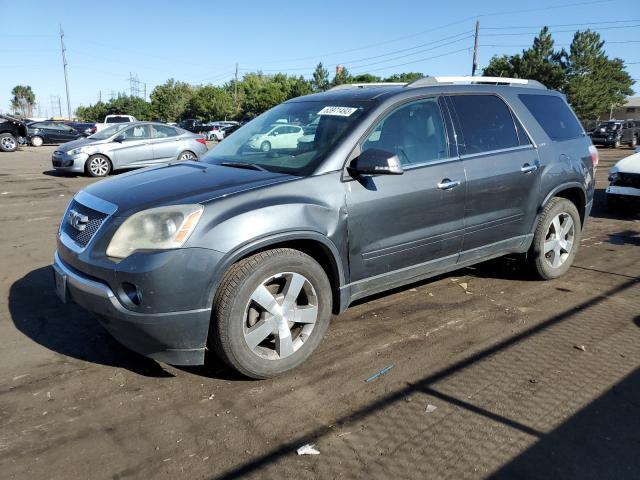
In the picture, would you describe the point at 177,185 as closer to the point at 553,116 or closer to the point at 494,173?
the point at 494,173

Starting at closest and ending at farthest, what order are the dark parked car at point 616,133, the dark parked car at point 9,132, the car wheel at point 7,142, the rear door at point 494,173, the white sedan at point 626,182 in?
the rear door at point 494,173, the white sedan at point 626,182, the dark parked car at point 9,132, the car wheel at point 7,142, the dark parked car at point 616,133

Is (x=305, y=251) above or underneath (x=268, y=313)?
above

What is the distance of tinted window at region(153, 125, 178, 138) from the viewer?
14328 mm

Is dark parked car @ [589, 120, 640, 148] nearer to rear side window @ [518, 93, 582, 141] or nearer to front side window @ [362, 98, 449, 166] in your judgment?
rear side window @ [518, 93, 582, 141]

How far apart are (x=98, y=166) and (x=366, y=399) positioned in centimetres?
1257

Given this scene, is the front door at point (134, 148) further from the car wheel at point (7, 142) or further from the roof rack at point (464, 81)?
the car wheel at point (7, 142)

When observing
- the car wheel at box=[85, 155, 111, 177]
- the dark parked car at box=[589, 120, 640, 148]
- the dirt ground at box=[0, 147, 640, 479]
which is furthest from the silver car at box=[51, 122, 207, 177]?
the dark parked car at box=[589, 120, 640, 148]

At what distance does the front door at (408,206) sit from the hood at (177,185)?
2.06 feet

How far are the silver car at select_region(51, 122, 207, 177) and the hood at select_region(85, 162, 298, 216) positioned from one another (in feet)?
34.6

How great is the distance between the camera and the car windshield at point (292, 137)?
3.61m

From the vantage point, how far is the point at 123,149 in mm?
13930

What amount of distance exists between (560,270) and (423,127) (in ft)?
7.71

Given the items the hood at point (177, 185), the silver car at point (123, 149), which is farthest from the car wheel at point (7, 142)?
the hood at point (177, 185)

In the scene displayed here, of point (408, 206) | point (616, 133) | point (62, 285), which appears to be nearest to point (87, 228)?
point (62, 285)
